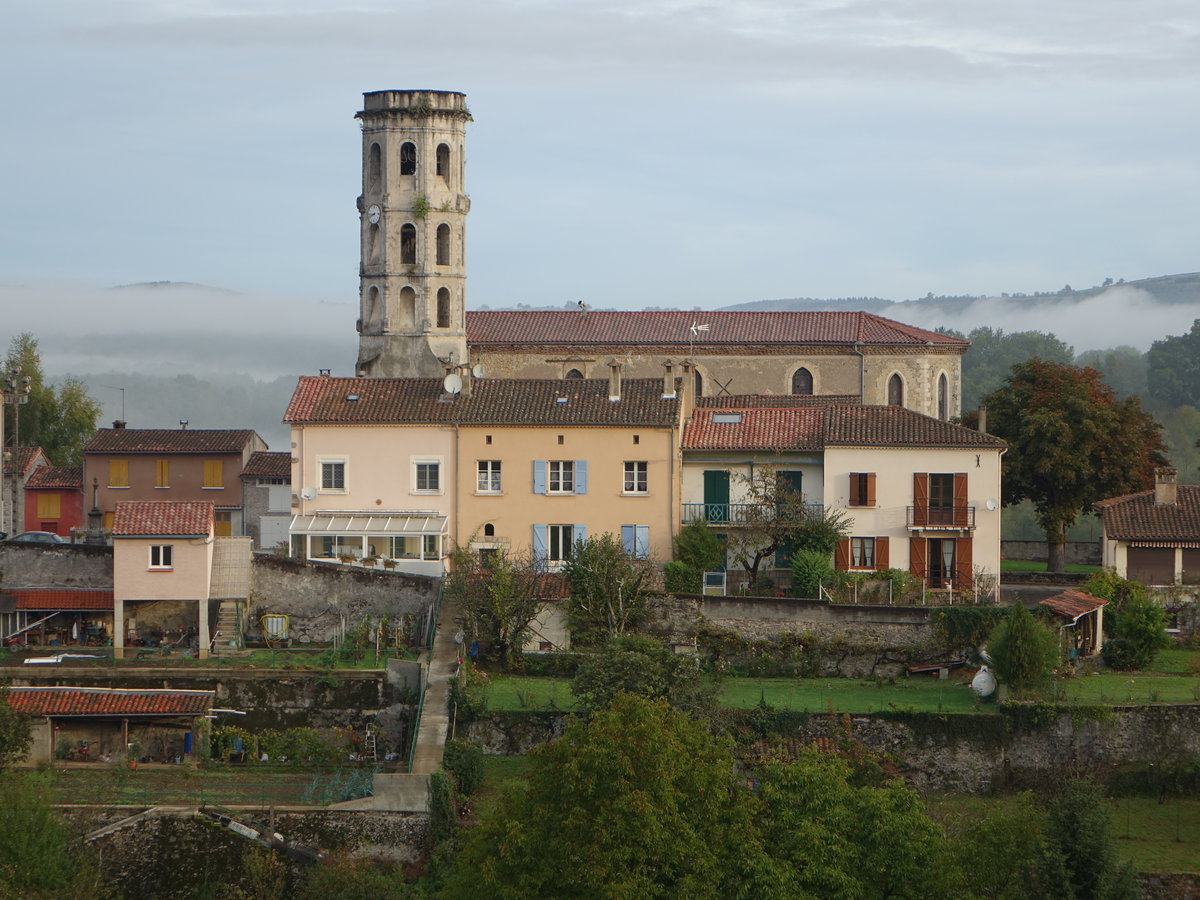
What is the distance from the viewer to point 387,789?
35.0m

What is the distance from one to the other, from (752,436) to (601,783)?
20.3m

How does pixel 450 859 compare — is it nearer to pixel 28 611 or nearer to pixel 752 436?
pixel 28 611

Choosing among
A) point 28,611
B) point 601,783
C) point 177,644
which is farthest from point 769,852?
point 28,611

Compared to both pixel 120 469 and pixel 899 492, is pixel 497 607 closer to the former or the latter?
pixel 899 492

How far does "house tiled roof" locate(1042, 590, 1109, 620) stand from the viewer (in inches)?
1655

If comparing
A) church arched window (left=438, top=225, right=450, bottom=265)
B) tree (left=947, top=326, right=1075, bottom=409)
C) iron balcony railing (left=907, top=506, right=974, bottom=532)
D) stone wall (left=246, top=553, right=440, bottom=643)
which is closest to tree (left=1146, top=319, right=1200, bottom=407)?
tree (left=947, top=326, right=1075, bottom=409)

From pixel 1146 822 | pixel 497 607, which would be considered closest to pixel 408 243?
pixel 497 607

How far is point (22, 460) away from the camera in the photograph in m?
62.3

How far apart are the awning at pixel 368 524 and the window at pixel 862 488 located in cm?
943

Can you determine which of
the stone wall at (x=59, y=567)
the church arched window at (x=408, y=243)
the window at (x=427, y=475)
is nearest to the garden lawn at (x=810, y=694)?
the window at (x=427, y=475)

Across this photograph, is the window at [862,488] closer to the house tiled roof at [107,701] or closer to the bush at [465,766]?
the bush at [465,766]

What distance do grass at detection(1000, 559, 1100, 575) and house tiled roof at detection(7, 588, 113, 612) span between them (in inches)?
888

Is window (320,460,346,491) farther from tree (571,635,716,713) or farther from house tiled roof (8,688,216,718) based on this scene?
tree (571,635,716,713)

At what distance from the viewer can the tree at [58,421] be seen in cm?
7238
